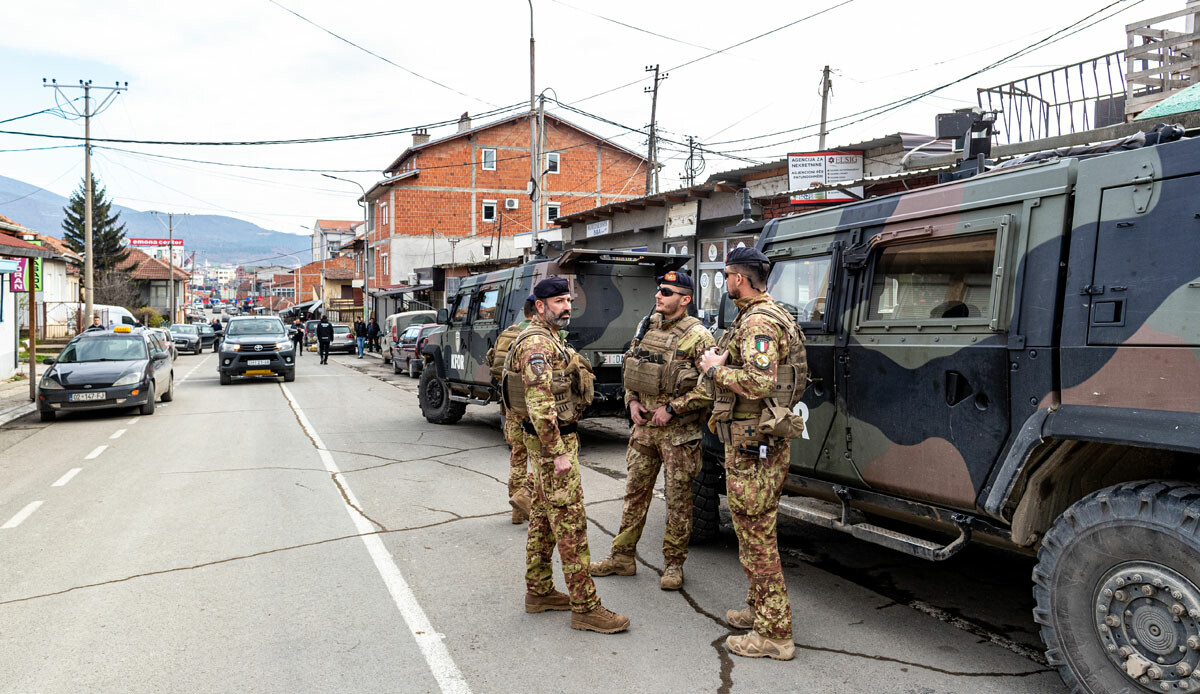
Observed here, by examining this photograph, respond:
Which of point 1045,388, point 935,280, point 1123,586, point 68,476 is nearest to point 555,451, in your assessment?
point 935,280

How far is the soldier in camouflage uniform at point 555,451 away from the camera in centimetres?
424

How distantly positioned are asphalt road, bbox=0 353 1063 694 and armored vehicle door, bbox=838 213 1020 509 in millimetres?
867

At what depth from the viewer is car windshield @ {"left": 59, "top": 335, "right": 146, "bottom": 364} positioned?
13906mm

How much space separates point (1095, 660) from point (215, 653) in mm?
3990

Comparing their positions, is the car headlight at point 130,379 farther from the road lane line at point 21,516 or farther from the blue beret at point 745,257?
the blue beret at point 745,257

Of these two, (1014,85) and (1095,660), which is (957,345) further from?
(1014,85)

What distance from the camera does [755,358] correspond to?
399cm

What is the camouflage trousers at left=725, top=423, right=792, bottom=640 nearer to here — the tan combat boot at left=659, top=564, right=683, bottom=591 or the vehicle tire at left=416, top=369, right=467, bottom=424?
the tan combat boot at left=659, top=564, right=683, bottom=591

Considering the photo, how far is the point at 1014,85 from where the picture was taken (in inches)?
420

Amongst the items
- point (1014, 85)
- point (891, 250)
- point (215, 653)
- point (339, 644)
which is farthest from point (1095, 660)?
point (1014, 85)

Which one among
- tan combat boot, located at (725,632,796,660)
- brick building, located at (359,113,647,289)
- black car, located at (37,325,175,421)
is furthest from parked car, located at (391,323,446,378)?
brick building, located at (359,113,647,289)

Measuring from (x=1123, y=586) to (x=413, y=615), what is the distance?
3.43 metres

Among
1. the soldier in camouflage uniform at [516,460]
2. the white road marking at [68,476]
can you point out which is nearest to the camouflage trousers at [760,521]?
the soldier in camouflage uniform at [516,460]

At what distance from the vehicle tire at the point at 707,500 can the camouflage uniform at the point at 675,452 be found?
0.61 metres
